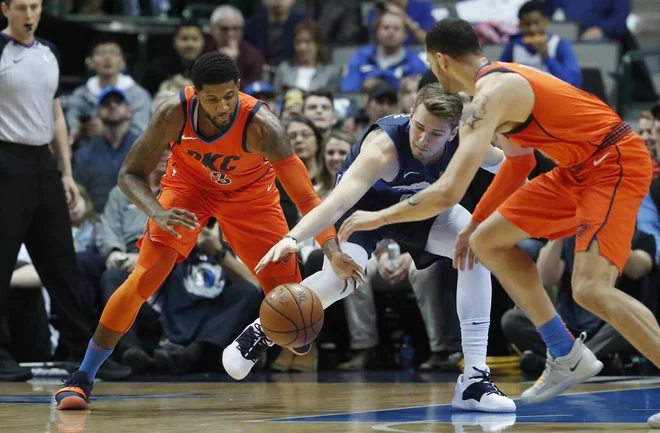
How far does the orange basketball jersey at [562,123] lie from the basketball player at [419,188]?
0.46m

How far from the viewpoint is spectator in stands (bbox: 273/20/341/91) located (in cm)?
1058

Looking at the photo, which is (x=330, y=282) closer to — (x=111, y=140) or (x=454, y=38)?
(x=454, y=38)

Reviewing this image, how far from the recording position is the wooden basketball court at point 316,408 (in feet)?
14.1

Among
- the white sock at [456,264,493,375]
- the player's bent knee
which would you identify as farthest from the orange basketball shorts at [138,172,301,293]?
the player's bent knee

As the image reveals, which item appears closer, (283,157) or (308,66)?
(283,157)

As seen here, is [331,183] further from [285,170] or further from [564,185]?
[564,185]

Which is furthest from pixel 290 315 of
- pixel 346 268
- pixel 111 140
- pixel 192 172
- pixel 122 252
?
pixel 111 140

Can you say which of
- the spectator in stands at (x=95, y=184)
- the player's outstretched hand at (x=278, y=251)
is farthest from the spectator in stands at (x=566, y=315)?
the spectator in stands at (x=95, y=184)

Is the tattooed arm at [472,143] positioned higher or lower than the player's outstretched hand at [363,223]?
higher

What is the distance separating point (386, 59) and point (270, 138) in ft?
17.5

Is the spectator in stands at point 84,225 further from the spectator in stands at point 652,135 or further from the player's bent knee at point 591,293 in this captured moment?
the player's bent knee at point 591,293

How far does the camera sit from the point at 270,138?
206 inches

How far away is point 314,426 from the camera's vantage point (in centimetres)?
431

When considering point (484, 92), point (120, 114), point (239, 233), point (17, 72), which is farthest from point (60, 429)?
point (120, 114)
